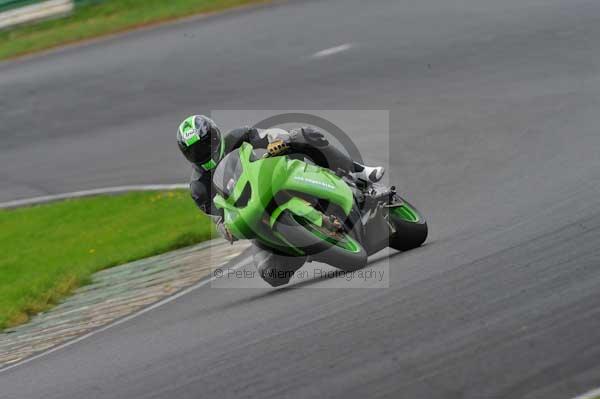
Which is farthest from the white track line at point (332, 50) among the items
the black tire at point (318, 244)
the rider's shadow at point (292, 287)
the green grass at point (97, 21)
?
the black tire at point (318, 244)

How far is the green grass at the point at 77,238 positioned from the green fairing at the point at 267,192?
3737 mm

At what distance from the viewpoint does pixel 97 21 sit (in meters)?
21.3

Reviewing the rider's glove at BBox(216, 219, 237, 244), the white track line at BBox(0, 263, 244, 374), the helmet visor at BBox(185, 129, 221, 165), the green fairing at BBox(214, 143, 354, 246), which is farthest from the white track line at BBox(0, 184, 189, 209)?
the green fairing at BBox(214, 143, 354, 246)

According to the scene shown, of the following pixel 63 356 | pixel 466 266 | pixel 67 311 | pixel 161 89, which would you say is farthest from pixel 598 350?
pixel 161 89

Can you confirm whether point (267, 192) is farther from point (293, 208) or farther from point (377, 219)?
point (377, 219)

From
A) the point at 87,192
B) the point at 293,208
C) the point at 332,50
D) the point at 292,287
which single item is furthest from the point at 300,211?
the point at 332,50

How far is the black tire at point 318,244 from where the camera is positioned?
7.41 meters

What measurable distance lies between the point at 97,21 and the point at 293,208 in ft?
49.4

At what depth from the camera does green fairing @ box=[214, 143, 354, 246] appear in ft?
24.3

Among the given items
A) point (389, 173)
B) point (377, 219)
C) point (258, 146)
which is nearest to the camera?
point (377, 219)

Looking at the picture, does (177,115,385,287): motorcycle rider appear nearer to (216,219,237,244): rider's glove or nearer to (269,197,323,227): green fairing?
(216,219,237,244): rider's glove

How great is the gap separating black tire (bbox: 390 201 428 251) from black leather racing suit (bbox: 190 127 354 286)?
61 cm

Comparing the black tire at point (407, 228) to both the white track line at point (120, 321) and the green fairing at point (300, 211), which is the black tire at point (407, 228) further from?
the white track line at point (120, 321)

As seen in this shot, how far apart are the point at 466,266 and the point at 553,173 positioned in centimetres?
349
